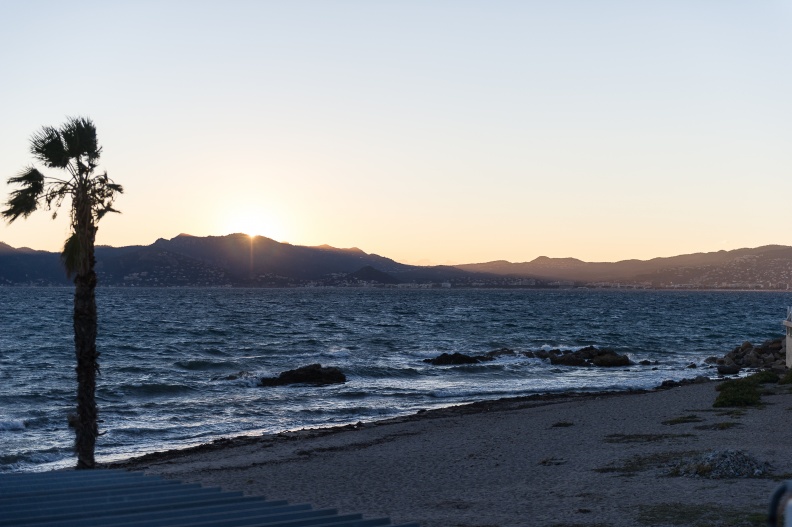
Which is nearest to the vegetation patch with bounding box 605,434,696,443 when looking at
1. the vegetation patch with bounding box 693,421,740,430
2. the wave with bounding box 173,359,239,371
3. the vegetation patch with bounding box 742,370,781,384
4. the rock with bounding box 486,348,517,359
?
the vegetation patch with bounding box 693,421,740,430

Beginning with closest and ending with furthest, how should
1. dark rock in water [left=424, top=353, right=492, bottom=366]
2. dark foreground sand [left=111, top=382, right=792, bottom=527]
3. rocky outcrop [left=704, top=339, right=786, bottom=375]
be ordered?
dark foreground sand [left=111, top=382, right=792, bottom=527] → rocky outcrop [left=704, top=339, right=786, bottom=375] → dark rock in water [left=424, top=353, right=492, bottom=366]

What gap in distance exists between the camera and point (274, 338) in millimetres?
75062

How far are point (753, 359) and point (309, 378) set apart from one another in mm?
26251

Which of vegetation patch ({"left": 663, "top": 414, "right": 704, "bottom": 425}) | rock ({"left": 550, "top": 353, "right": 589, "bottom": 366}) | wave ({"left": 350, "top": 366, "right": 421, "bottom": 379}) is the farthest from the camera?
rock ({"left": 550, "top": 353, "right": 589, "bottom": 366})

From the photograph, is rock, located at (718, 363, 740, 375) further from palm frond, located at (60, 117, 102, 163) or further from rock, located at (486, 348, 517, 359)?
palm frond, located at (60, 117, 102, 163)

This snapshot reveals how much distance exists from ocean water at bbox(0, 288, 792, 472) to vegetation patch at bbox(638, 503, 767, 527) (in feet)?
49.8

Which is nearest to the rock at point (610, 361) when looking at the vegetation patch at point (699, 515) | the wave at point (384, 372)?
the wave at point (384, 372)

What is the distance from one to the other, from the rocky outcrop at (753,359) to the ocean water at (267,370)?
190 cm

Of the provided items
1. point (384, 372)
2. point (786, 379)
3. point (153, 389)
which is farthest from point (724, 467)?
point (384, 372)

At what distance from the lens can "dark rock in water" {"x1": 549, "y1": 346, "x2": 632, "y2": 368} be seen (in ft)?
171

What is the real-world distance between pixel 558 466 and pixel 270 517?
439 inches

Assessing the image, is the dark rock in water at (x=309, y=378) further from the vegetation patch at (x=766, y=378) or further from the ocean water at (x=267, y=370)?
the vegetation patch at (x=766, y=378)

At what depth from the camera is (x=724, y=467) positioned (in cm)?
1536

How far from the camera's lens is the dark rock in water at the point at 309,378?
1599 inches
